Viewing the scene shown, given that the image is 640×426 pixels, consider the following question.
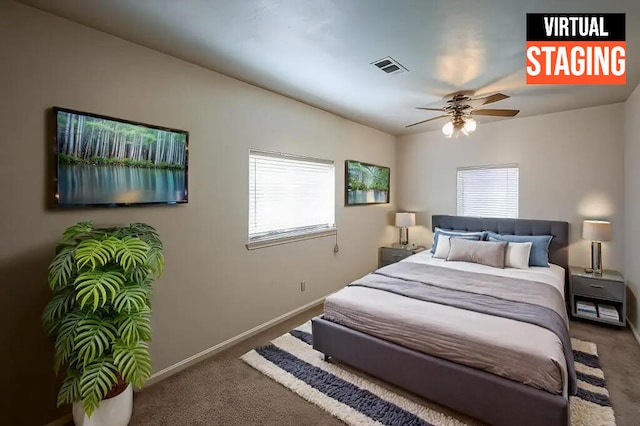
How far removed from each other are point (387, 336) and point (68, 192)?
2419 mm

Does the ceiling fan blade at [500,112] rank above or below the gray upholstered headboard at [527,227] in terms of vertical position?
above

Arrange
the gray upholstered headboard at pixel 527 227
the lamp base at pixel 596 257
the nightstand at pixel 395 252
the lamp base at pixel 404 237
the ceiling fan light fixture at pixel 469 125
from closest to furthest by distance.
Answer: the ceiling fan light fixture at pixel 469 125
the lamp base at pixel 596 257
the gray upholstered headboard at pixel 527 227
the nightstand at pixel 395 252
the lamp base at pixel 404 237

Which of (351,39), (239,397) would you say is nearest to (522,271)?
(351,39)

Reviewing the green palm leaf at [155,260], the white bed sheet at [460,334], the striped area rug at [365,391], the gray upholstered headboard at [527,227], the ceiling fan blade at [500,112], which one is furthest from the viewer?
the gray upholstered headboard at [527,227]

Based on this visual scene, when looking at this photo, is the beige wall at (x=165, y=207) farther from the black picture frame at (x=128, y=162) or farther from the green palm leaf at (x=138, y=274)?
the green palm leaf at (x=138, y=274)

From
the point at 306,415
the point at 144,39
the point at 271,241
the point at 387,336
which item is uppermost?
the point at 144,39

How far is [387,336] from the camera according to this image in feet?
7.31

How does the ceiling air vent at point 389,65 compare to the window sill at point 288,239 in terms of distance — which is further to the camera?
the window sill at point 288,239

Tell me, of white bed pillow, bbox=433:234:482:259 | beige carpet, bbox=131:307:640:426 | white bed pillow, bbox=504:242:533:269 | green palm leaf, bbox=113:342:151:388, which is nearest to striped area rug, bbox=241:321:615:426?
beige carpet, bbox=131:307:640:426

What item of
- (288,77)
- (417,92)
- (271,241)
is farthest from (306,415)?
(417,92)

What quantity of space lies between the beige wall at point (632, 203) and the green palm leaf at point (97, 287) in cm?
445

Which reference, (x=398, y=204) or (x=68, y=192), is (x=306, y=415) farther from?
(x=398, y=204)

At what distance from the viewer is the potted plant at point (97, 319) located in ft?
4.87

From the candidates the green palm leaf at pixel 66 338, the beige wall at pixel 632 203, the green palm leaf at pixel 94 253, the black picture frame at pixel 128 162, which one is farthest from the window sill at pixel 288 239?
the beige wall at pixel 632 203
